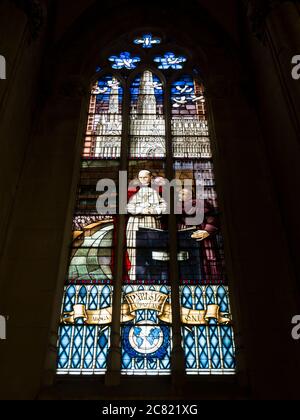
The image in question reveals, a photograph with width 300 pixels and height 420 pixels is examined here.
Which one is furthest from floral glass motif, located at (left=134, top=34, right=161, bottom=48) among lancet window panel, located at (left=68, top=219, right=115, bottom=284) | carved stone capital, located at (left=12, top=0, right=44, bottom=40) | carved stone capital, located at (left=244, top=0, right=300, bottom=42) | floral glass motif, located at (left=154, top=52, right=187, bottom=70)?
lancet window panel, located at (left=68, top=219, right=115, bottom=284)

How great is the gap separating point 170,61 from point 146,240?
4146 millimetres

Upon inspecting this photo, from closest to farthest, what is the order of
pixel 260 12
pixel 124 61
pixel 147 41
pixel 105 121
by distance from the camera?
pixel 260 12 < pixel 105 121 < pixel 124 61 < pixel 147 41

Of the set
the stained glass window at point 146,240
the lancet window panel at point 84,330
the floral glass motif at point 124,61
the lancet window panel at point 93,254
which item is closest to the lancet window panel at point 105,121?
the stained glass window at point 146,240

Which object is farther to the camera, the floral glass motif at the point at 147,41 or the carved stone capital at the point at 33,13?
the floral glass motif at the point at 147,41

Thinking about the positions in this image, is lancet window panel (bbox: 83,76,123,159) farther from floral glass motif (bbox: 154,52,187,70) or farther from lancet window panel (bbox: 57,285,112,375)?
lancet window panel (bbox: 57,285,112,375)

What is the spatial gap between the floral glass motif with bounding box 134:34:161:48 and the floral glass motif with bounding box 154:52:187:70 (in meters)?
0.36

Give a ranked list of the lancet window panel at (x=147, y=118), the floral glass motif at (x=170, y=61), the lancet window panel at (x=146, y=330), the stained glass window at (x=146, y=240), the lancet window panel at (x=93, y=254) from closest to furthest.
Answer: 1. the lancet window panel at (x=146, y=330)
2. the stained glass window at (x=146, y=240)
3. the lancet window panel at (x=93, y=254)
4. the lancet window panel at (x=147, y=118)
5. the floral glass motif at (x=170, y=61)

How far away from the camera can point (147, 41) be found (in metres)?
10.1

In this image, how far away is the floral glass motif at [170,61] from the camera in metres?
9.58

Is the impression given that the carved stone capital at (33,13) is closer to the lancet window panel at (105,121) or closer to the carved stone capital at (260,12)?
the lancet window panel at (105,121)

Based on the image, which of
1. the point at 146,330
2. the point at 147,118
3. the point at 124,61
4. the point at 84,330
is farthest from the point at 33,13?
the point at 146,330

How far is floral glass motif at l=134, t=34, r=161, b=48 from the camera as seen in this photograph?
998 cm

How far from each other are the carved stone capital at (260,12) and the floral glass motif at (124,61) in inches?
107

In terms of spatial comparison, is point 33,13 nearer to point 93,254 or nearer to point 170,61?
point 170,61
